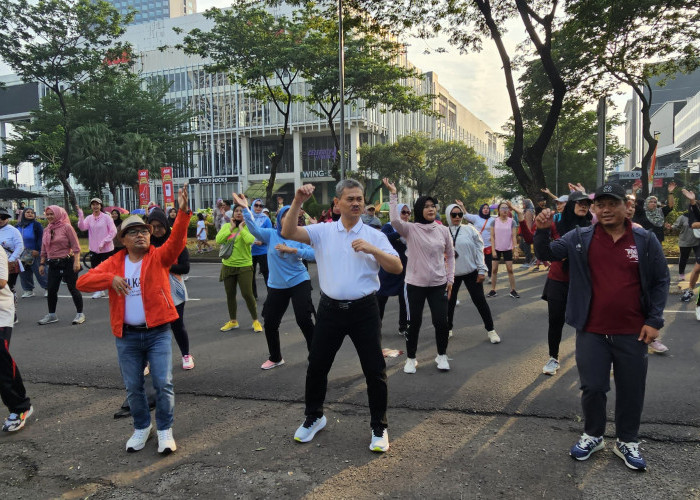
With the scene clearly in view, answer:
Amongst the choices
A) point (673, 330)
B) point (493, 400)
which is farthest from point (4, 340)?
point (673, 330)

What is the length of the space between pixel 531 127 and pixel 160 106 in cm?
3128

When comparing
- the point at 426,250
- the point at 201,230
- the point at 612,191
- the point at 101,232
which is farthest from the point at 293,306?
the point at 201,230

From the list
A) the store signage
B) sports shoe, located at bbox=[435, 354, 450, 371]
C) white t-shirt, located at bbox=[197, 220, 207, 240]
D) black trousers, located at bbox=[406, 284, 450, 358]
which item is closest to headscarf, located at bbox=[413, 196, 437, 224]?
black trousers, located at bbox=[406, 284, 450, 358]

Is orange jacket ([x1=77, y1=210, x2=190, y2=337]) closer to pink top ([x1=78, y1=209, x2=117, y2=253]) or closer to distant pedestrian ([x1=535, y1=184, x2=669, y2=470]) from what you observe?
distant pedestrian ([x1=535, y1=184, x2=669, y2=470])

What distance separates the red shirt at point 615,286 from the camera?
313 cm

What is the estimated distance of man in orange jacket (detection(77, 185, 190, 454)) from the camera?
11.2ft

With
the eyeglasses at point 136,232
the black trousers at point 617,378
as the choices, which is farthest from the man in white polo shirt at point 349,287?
the black trousers at point 617,378

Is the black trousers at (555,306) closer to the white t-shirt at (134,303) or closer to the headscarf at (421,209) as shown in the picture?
the headscarf at (421,209)

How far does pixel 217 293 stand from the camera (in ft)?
34.6

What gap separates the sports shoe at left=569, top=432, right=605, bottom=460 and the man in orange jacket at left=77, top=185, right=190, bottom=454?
273 cm

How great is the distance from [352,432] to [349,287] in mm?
1169

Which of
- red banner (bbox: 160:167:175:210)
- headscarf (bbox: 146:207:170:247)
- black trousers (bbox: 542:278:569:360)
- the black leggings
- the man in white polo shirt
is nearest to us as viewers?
the man in white polo shirt

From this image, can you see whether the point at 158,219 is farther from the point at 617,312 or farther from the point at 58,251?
the point at 58,251

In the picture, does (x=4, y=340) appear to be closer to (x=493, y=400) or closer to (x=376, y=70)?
(x=493, y=400)
